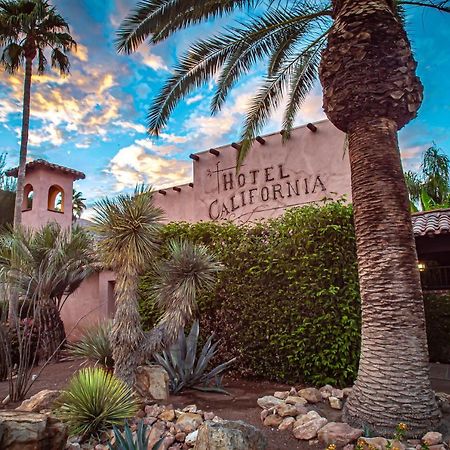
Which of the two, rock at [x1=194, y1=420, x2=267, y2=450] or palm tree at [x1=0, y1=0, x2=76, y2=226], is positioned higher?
palm tree at [x1=0, y1=0, x2=76, y2=226]

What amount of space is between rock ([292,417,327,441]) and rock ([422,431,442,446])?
1.02 m

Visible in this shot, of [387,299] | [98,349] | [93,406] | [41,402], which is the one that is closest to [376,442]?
[387,299]

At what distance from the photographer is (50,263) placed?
995cm

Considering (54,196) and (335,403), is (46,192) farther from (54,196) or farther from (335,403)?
(335,403)

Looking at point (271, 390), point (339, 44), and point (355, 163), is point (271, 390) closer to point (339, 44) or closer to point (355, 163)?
point (355, 163)

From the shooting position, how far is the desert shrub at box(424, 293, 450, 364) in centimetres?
955

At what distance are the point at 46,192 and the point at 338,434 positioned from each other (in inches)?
729

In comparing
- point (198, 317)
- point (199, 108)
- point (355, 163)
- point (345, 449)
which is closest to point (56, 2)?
point (199, 108)

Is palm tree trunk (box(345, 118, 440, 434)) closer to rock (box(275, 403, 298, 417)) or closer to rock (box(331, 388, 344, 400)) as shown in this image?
rock (box(275, 403, 298, 417))

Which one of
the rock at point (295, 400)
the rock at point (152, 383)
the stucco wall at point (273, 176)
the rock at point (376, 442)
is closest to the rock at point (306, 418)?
the rock at point (295, 400)

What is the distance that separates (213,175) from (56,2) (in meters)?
8.56

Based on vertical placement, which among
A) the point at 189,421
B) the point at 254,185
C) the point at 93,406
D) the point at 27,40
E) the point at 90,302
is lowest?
the point at 189,421

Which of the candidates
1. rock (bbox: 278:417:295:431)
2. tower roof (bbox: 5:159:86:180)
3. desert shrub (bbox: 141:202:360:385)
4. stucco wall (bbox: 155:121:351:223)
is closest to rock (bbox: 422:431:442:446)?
rock (bbox: 278:417:295:431)

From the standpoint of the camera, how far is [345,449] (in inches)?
160
